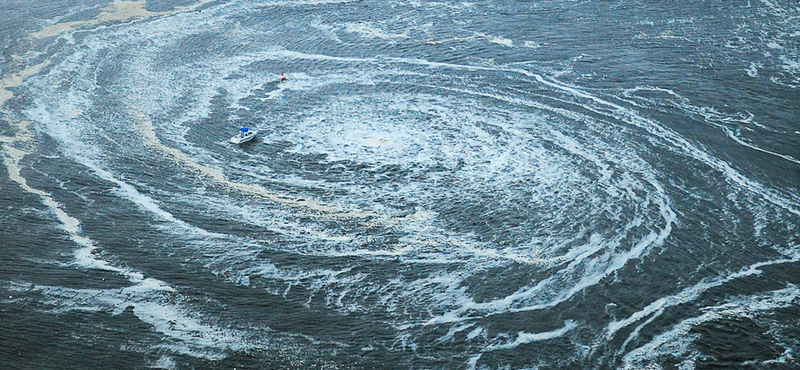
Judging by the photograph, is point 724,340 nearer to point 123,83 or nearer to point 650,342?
point 650,342

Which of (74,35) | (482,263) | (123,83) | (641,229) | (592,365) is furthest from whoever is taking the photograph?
(74,35)

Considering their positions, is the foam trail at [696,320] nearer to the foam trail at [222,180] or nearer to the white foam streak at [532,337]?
the white foam streak at [532,337]

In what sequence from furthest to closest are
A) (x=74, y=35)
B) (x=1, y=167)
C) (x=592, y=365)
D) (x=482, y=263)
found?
(x=74, y=35)
(x=1, y=167)
(x=482, y=263)
(x=592, y=365)

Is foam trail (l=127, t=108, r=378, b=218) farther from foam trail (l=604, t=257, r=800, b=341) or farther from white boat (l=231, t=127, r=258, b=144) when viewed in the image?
foam trail (l=604, t=257, r=800, b=341)

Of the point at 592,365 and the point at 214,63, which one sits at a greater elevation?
the point at 214,63

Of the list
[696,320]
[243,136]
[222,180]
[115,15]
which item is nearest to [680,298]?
[696,320]

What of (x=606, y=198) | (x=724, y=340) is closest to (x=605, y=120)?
(x=606, y=198)

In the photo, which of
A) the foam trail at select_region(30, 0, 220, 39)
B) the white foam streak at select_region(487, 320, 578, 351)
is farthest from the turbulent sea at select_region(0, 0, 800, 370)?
the foam trail at select_region(30, 0, 220, 39)
